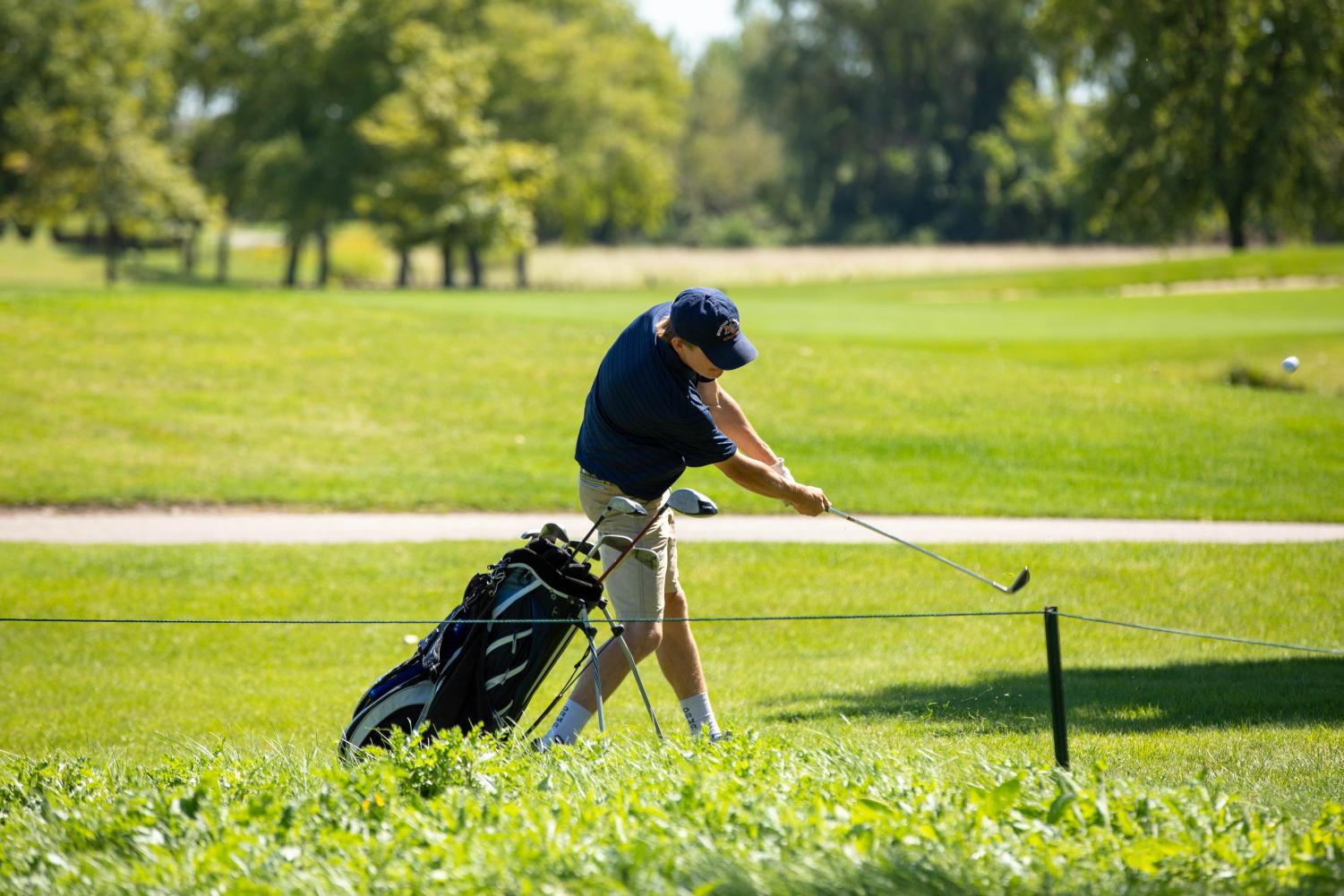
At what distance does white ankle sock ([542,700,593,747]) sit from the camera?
5.57 metres

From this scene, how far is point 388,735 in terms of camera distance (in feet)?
16.6

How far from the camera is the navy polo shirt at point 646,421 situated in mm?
5211

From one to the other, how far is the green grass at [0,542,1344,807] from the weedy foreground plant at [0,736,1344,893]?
84 cm

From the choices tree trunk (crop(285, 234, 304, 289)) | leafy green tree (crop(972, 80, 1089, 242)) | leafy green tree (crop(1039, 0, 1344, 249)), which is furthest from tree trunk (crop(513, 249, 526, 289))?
leafy green tree (crop(972, 80, 1089, 242))

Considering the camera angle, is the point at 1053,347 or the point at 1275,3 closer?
the point at 1053,347

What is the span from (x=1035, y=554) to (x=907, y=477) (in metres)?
2.98

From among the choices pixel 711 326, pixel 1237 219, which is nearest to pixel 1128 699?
pixel 711 326

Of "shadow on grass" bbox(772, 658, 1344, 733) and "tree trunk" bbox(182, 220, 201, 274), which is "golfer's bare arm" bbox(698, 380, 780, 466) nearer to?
"shadow on grass" bbox(772, 658, 1344, 733)

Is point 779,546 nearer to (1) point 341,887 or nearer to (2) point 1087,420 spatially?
(2) point 1087,420

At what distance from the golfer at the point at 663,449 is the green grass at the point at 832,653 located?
32 cm

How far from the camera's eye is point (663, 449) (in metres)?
5.44

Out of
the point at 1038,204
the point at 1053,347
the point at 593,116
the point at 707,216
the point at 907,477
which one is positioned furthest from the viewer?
the point at 707,216

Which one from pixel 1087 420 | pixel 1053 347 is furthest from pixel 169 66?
pixel 1087 420

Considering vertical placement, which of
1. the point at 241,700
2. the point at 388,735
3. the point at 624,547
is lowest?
the point at 241,700
